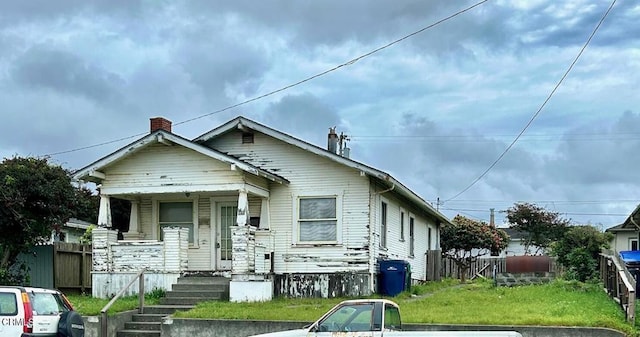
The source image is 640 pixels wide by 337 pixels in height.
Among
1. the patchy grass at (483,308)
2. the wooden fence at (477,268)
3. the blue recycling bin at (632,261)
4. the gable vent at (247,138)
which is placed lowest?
the wooden fence at (477,268)

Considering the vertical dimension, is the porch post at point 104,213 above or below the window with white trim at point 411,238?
above

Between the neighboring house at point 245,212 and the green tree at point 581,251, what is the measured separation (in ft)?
23.6

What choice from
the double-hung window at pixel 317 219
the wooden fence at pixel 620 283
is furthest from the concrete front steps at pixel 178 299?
the wooden fence at pixel 620 283

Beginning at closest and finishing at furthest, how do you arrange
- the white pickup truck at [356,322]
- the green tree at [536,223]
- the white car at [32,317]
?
1. the white pickup truck at [356,322]
2. the white car at [32,317]
3. the green tree at [536,223]

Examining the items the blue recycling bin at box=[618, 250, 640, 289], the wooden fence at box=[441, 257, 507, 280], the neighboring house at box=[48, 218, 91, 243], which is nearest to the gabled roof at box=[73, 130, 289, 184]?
the blue recycling bin at box=[618, 250, 640, 289]

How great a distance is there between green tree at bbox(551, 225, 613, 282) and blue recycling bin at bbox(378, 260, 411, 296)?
265 inches

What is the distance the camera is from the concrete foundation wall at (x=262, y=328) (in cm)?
1447

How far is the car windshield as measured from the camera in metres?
14.9

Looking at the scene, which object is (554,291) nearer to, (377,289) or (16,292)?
(377,289)

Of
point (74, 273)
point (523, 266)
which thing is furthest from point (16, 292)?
point (523, 266)

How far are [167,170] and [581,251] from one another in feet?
46.9

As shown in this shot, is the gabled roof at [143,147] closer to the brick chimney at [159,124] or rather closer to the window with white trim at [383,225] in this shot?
the brick chimney at [159,124]

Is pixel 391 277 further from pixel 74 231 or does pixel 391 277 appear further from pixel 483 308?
pixel 74 231

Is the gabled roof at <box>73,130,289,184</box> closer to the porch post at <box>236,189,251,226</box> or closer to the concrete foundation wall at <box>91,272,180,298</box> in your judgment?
the porch post at <box>236,189,251,226</box>
